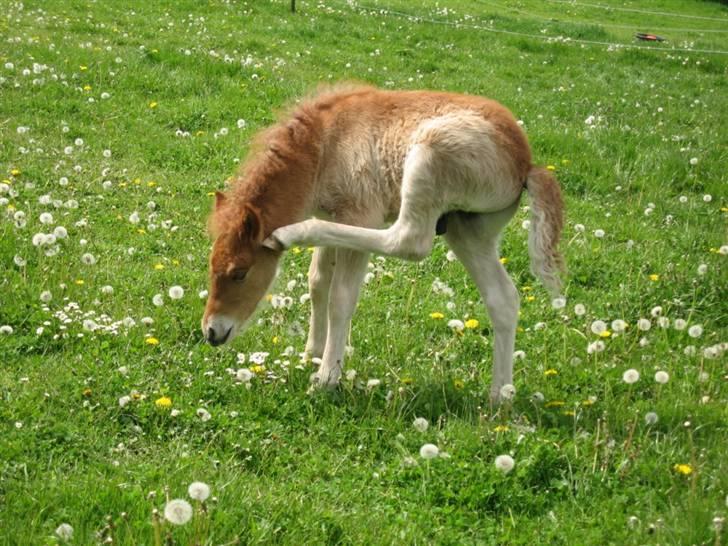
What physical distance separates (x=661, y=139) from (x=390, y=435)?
7187mm

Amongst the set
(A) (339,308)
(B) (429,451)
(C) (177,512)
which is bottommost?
(B) (429,451)

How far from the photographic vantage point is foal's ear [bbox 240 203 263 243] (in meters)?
5.18

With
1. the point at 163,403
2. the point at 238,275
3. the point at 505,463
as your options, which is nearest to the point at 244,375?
the point at 163,403

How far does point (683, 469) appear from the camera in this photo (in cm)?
425

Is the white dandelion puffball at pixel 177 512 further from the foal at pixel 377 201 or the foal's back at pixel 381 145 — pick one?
the foal's back at pixel 381 145

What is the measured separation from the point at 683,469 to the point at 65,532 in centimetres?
272

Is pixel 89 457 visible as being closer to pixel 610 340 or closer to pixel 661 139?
pixel 610 340

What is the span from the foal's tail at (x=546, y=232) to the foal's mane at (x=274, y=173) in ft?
4.37

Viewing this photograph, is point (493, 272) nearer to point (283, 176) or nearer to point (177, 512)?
point (283, 176)

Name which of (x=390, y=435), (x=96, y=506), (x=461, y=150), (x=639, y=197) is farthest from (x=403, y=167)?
(x=639, y=197)

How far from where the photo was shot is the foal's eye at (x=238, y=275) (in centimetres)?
529

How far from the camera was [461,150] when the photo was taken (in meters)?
5.22

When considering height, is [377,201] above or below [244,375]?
above

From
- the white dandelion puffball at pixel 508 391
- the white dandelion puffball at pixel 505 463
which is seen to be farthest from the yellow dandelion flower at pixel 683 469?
the white dandelion puffball at pixel 508 391
